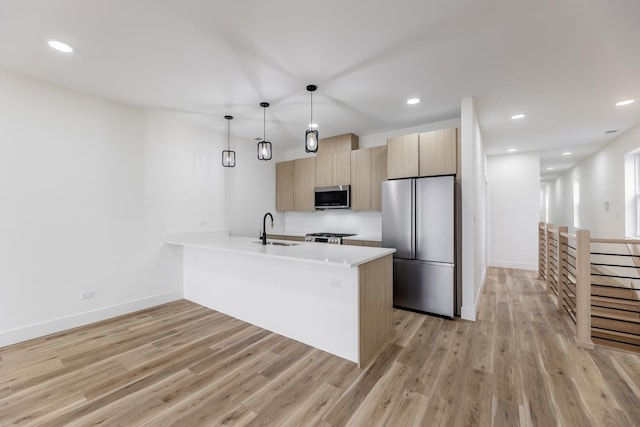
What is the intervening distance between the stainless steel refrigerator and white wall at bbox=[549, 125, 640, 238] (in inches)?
137

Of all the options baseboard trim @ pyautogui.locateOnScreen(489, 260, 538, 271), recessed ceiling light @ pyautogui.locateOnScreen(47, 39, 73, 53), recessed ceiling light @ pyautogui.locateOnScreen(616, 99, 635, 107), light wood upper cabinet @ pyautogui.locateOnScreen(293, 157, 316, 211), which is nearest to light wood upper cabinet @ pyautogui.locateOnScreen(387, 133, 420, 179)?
light wood upper cabinet @ pyautogui.locateOnScreen(293, 157, 316, 211)

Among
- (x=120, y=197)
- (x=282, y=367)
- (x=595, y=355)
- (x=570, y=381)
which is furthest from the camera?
(x=120, y=197)

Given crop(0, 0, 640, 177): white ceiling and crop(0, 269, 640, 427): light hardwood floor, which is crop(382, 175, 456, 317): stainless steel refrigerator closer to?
crop(0, 269, 640, 427): light hardwood floor

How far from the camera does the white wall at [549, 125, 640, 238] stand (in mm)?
4504

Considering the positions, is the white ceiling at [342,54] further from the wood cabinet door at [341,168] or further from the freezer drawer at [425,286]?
the freezer drawer at [425,286]

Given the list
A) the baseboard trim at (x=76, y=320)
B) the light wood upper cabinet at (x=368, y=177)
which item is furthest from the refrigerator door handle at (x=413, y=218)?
the baseboard trim at (x=76, y=320)

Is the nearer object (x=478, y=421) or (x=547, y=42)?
(x=478, y=421)

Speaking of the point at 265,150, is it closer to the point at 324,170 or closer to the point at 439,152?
the point at 324,170

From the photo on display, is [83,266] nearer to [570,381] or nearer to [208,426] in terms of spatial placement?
[208,426]

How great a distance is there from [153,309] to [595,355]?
5031 millimetres

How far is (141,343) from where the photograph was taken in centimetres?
276

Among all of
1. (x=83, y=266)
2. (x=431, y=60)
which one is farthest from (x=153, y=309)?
(x=431, y=60)

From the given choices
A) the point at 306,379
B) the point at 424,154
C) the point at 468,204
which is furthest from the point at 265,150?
the point at 468,204

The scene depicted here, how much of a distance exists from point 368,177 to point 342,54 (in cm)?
235
